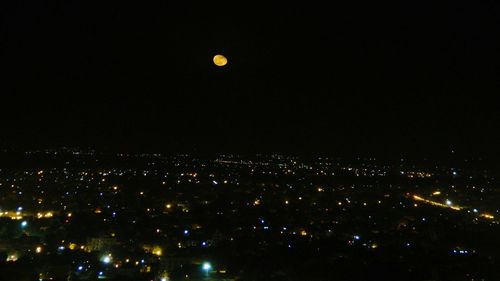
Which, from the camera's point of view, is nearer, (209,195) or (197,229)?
(197,229)

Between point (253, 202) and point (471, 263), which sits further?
point (253, 202)

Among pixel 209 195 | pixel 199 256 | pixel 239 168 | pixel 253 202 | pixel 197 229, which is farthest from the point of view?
pixel 239 168

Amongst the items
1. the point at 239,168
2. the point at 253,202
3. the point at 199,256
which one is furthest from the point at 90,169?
the point at 199,256

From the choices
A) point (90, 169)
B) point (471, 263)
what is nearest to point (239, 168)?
point (90, 169)

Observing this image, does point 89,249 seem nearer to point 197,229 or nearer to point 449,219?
point 197,229

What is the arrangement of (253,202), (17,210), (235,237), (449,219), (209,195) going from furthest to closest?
(209,195) < (253,202) < (449,219) < (17,210) < (235,237)

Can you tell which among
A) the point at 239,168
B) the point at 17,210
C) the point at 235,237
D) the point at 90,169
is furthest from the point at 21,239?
the point at 239,168

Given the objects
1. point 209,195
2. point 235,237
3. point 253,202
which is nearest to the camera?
point 235,237

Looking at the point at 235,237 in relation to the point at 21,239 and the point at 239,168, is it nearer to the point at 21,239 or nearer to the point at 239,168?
the point at 21,239

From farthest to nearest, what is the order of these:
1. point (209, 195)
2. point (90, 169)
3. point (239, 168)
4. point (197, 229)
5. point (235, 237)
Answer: point (239, 168)
point (90, 169)
point (209, 195)
point (197, 229)
point (235, 237)
